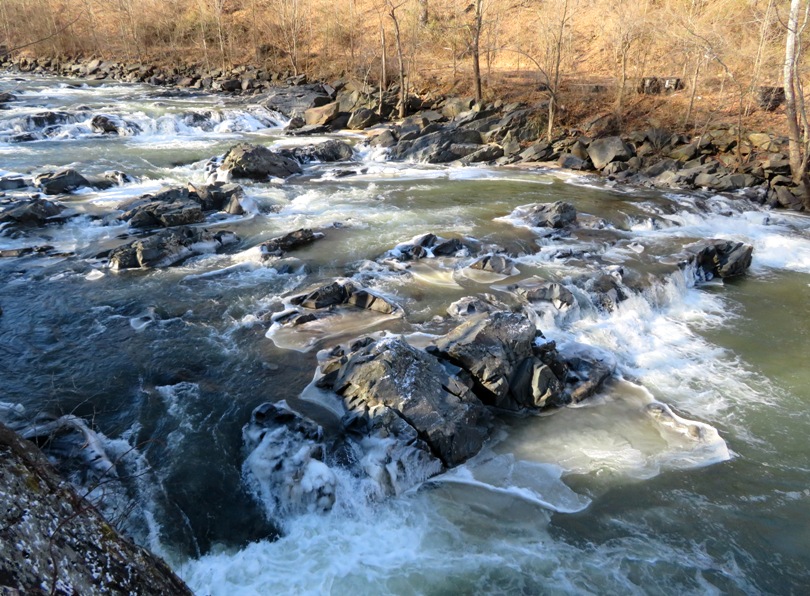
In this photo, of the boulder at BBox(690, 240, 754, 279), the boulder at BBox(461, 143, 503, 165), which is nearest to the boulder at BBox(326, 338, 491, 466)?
the boulder at BBox(690, 240, 754, 279)

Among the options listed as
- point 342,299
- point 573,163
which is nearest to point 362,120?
point 573,163

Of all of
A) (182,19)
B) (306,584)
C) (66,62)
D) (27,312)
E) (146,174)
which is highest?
(182,19)

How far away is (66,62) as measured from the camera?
129 feet

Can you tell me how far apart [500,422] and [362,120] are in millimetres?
20217

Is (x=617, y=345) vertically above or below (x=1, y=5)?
below

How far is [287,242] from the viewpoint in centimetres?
1209

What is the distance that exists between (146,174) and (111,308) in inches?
363

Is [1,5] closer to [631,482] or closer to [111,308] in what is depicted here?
[111,308]

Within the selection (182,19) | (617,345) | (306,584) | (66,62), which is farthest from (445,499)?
(66,62)

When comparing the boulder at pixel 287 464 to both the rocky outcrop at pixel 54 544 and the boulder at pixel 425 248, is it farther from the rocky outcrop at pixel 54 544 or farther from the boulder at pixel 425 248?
the boulder at pixel 425 248

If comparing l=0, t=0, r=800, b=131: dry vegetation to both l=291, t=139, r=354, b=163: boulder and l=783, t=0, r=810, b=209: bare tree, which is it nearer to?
l=783, t=0, r=810, b=209: bare tree

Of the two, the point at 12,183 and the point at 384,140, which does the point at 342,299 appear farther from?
the point at 384,140

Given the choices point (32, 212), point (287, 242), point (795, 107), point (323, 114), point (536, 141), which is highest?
point (795, 107)

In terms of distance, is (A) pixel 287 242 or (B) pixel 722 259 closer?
(A) pixel 287 242
